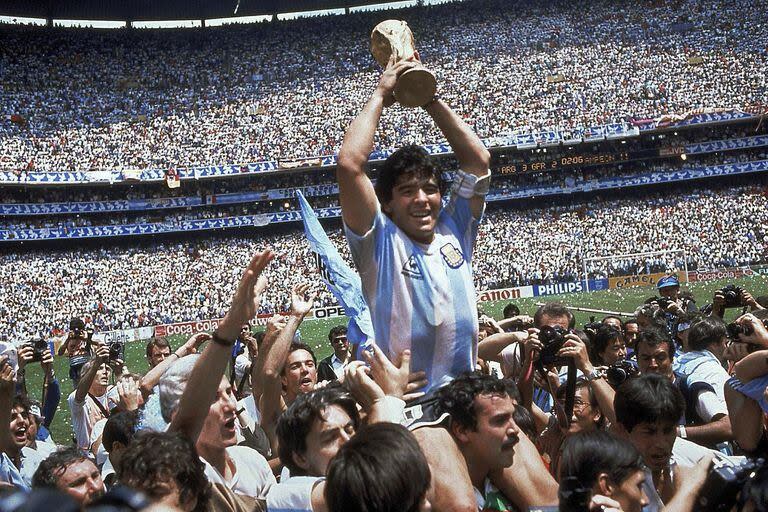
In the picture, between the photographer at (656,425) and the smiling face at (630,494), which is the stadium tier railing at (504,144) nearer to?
the photographer at (656,425)

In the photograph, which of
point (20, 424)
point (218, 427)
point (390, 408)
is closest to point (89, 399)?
point (20, 424)

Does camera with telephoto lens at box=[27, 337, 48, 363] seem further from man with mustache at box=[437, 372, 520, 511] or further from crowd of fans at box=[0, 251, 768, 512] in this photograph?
man with mustache at box=[437, 372, 520, 511]

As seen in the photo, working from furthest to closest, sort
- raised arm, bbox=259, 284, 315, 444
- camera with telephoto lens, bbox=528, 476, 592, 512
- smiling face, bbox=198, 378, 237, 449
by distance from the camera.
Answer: raised arm, bbox=259, 284, 315, 444, smiling face, bbox=198, 378, 237, 449, camera with telephoto lens, bbox=528, 476, 592, 512

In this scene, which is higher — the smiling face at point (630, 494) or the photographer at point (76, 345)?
the photographer at point (76, 345)

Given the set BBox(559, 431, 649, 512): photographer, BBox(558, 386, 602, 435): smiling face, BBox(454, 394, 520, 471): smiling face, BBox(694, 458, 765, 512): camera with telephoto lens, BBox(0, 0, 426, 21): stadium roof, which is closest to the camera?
BBox(694, 458, 765, 512): camera with telephoto lens

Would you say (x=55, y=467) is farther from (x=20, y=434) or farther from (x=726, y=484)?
(x=726, y=484)

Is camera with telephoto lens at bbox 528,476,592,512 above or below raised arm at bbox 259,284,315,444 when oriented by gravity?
below

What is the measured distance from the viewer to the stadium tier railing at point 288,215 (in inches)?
1975

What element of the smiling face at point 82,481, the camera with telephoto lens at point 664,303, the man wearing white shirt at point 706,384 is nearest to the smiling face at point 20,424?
the smiling face at point 82,481

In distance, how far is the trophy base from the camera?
3.64m

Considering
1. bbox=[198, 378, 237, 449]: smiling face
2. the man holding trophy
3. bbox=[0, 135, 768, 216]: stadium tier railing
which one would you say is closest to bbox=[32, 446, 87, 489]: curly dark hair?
Result: bbox=[198, 378, 237, 449]: smiling face

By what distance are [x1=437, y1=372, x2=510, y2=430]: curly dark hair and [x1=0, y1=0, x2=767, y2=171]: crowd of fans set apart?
4772 centimetres

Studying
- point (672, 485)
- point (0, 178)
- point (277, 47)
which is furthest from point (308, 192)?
point (672, 485)

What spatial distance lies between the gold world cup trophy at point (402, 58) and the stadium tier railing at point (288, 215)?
47.4 metres
